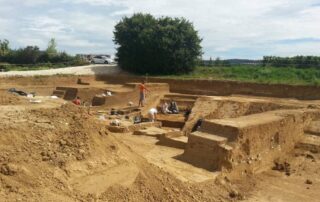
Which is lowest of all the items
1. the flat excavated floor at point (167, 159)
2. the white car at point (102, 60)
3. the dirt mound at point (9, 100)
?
the flat excavated floor at point (167, 159)

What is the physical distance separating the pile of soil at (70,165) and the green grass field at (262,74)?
54.0ft

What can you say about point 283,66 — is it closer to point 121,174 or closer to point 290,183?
point 290,183

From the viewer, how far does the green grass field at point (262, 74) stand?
24.4 m

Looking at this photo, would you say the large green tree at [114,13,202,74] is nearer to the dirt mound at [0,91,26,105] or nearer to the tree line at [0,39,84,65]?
the tree line at [0,39,84,65]

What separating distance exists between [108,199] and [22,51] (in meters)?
37.2

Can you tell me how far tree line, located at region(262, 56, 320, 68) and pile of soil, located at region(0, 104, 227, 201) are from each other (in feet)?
75.1

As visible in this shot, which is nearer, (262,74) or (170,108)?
(170,108)

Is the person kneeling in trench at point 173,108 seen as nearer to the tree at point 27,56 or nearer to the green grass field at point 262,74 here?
the green grass field at point 262,74

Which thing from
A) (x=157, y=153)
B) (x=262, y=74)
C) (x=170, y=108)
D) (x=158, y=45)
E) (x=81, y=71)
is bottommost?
(x=157, y=153)

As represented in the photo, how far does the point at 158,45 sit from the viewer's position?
1216 inches

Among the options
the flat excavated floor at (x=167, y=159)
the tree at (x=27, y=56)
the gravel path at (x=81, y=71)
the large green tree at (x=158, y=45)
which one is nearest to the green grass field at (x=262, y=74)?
the large green tree at (x=158, y=45)

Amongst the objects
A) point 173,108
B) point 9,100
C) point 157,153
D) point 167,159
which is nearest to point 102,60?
point 173,108

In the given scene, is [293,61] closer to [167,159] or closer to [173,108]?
[173,108]

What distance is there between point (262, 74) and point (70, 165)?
21.9 meters
